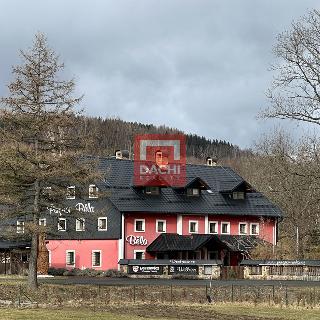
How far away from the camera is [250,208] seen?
70.2 metres

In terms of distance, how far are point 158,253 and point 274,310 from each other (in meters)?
34.7

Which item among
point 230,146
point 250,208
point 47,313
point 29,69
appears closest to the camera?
point 47,313

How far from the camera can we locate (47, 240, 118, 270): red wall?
62531mm

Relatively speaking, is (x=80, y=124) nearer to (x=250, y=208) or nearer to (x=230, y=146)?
(x=250, y=208)

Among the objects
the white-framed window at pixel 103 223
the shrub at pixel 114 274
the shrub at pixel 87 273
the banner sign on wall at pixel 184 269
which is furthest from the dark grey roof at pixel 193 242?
the banner sign on wall at pixel 184 269

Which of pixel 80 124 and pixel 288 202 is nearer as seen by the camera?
pixel 80 124

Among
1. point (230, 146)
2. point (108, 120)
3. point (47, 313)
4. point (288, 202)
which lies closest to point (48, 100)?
point (47, 313)

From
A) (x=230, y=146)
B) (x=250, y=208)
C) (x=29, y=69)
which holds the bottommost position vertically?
(x=250, y=208)

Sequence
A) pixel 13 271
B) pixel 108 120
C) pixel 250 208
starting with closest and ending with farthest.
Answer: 1. pixel 13 271
2. pixel 250 208
3. pixel 108 120

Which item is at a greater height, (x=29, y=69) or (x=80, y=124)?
(x=29, y=69)

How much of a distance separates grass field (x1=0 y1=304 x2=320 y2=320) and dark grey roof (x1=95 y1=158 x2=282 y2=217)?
31.9 meters

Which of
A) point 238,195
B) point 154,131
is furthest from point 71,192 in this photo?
point 154,131

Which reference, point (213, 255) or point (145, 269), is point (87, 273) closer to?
point (145, 269)

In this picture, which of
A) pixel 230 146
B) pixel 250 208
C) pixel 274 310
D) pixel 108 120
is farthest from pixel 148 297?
pixel 230 146
